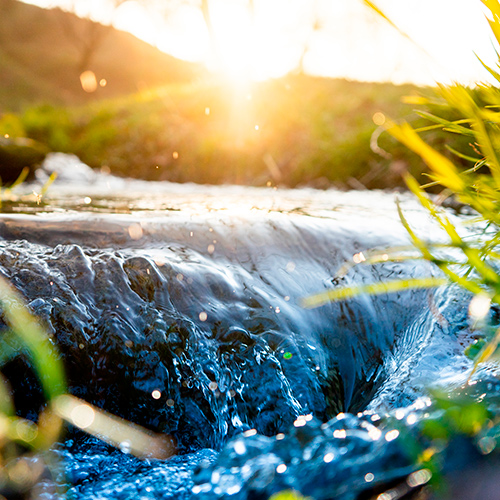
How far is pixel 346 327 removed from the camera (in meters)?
1.63

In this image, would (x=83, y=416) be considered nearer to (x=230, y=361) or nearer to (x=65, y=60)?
(x=230, y=361)

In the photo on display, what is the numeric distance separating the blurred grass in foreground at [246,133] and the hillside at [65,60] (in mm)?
15091

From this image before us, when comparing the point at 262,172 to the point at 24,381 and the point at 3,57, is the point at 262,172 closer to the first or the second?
the point at 24,381

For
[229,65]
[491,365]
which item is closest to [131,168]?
[229,65]

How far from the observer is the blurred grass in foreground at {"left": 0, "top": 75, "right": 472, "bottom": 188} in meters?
9.83

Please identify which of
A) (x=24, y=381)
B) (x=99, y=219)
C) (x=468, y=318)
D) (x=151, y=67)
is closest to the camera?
(x=24, y=381)

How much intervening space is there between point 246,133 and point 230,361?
11.0 m

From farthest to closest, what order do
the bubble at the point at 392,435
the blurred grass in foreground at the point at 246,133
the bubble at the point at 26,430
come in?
1. the blurred grass in foreground at the point at 246,133
2. the bubble at the point at 26,430
3. the bubble at the point at 392,435

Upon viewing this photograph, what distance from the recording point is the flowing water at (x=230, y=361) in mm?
789

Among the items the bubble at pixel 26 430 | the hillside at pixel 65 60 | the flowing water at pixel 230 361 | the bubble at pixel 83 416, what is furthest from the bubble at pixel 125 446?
the hillside at pixel 65 60

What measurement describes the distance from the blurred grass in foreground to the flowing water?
23.9 ft

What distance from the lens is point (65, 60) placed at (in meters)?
30.7

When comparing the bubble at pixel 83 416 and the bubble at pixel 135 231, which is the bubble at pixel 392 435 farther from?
the bubble at pixel 135 231

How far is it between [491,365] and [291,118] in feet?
38.4
